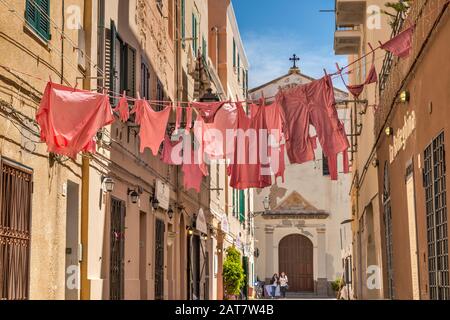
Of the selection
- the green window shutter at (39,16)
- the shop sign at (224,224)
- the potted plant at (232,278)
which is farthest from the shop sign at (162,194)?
the shop sign at (224,224)

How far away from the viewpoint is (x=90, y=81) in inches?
523

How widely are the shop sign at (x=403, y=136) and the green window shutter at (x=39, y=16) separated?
5.11 metres

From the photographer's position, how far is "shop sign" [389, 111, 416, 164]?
12.0 metres

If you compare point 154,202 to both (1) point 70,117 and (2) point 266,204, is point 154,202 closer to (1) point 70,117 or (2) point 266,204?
(1) point 70,117

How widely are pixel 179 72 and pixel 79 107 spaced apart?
1081 cm

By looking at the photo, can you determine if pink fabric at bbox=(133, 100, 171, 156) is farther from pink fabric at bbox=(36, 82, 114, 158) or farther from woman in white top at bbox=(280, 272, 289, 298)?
woman in white top at bbox=(280, 272, 289, 298)

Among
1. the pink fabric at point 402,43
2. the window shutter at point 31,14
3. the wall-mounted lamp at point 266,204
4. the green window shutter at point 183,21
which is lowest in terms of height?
the pink fabric at point 402,43

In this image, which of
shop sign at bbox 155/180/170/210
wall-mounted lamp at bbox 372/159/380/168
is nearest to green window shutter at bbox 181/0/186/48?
shop sign at bbox 155/180/170/210

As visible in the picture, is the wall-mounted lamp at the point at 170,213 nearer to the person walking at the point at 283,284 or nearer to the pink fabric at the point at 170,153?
the pink fabric at the point at 170,153

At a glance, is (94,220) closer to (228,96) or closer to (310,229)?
(228,96)

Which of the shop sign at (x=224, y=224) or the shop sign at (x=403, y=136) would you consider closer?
the shop sign at (x=403, y=136)

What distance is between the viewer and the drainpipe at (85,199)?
1288 cm

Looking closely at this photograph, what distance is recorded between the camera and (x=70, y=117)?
1082 centimetres

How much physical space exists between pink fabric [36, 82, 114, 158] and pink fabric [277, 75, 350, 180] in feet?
9.17
